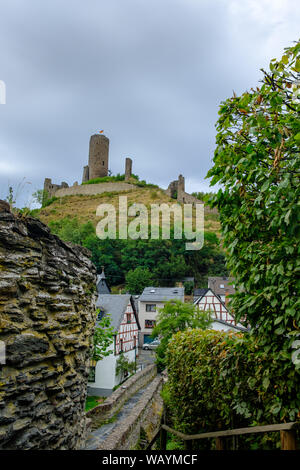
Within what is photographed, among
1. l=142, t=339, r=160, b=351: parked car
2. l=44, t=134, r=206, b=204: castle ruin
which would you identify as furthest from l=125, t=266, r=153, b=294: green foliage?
l=44, t=134, r=206, b=204: castle ruin

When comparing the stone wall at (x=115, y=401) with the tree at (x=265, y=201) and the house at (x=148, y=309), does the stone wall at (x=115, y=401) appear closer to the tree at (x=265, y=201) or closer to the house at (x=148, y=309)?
the tree at (x=265, y=201)

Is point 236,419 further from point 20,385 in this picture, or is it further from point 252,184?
point 252,184

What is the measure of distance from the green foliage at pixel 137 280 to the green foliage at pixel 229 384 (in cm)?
3595

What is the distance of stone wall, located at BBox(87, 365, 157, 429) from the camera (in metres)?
11.7

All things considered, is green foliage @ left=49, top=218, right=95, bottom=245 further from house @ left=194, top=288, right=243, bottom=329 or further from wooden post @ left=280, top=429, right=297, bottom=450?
wooden post @ left=280, top=429, right=297, bottom=450

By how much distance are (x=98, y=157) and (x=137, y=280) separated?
40675mm

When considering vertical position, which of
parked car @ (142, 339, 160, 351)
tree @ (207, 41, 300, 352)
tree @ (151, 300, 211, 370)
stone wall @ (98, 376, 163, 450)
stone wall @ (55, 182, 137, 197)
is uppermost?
stone wall @ (55, 182, 137, 197)

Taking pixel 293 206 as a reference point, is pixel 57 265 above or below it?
below

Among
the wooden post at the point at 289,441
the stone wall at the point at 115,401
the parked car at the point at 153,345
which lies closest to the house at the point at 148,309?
the parked car at the point at 153,345

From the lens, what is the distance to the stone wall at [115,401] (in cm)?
1172

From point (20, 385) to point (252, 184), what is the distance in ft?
8.92

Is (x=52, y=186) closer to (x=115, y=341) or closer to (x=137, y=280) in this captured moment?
(x=137, y=280)

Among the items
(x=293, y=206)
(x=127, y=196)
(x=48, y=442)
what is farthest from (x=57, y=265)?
(x=127, y=196)

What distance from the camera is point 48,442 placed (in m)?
3.12
